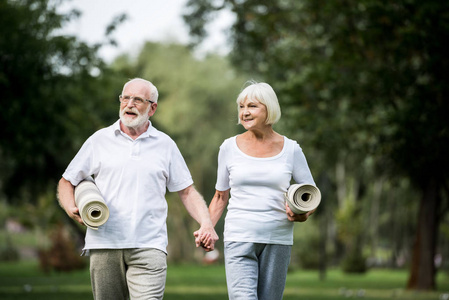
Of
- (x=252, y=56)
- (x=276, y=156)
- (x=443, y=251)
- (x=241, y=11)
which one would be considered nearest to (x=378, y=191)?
(x=443, y=251)

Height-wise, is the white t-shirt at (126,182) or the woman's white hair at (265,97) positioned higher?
the woman's white hair at (265,97)

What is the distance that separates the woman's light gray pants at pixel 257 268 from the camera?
657cm

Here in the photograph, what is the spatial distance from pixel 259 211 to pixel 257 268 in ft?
1.46

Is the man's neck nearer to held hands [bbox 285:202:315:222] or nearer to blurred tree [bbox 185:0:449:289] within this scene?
held hands [bbox 285:202:315:222]

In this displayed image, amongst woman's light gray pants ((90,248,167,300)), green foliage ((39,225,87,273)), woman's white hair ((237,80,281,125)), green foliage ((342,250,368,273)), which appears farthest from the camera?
green foliage ((342,250,368,273))

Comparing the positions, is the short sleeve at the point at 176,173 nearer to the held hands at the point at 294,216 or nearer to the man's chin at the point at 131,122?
the man's chin at the point at 131,122

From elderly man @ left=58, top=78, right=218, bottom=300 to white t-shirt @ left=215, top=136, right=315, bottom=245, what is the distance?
1.94 ft

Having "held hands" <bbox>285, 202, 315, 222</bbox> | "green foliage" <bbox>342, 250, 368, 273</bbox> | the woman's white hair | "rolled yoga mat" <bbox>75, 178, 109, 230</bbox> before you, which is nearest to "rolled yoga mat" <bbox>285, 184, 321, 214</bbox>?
"held hands" <bbox>285, 202, 315, 222</bbox>

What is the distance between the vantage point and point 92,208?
5.97 meters

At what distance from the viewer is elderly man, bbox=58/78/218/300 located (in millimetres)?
6188

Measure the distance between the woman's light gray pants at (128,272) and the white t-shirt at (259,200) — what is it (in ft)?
2.41

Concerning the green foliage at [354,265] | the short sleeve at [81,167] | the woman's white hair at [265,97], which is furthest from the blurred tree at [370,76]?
the green foliage at [354,265]

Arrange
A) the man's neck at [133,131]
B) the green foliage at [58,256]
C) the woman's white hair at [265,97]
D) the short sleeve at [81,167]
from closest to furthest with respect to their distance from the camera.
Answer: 1. the short sleeve at [81,167]
2. the man's neck at [133,131]
3. the woman's white hair at [265,97]
4. the green foliage at [58,256]

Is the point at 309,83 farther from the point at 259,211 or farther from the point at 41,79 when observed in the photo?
the point at 259,211
